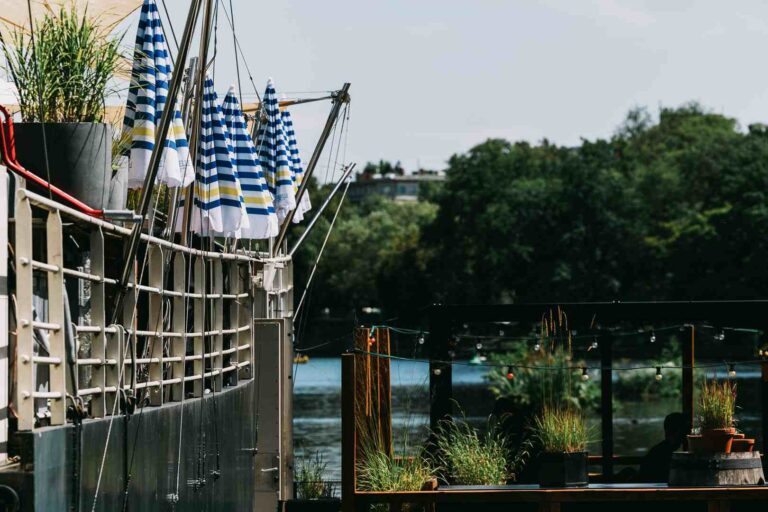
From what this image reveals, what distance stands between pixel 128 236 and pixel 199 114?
15.8ft

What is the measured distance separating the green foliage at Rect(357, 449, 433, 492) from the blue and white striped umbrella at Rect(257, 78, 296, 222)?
11.4m

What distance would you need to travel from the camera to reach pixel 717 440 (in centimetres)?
1455

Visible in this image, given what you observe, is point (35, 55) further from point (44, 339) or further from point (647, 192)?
point (647, 192)

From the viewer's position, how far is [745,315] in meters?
16.3

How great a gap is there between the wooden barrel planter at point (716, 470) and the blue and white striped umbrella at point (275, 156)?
1238 cm

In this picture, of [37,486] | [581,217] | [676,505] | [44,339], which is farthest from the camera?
[581,217]

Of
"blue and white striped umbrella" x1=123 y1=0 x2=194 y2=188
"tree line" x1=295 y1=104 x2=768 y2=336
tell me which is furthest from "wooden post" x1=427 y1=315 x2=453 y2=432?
"tree line" x1=295 y1=104 x2=768 y2=336

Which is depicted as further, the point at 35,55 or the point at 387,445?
the point at 387,445

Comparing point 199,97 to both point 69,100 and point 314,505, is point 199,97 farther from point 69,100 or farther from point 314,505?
point 314,505

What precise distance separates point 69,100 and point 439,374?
5715 millimetres

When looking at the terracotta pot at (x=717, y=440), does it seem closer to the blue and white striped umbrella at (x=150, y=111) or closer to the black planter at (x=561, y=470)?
the black planter at (x=561, y=470)

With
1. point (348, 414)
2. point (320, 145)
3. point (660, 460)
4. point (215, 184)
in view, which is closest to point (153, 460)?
point (348, 414)

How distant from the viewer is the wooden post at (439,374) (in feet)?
53.6

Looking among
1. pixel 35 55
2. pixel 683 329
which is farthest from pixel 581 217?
pixel 35 55
